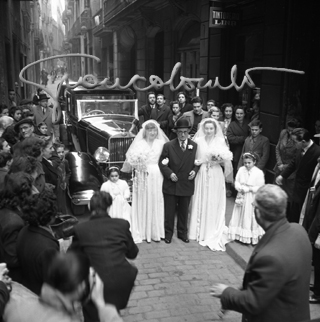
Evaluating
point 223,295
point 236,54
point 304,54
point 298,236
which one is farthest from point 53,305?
point 236,54

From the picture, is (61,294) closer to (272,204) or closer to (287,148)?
(272,204)

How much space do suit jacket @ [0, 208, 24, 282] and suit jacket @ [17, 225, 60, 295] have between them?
7 centimetres

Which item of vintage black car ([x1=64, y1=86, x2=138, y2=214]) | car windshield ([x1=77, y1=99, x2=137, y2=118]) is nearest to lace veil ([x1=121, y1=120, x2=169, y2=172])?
vintage black car ([x1=64, y1=86, x2=138, y2=214])

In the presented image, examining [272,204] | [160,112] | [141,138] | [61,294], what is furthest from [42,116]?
[61,294]

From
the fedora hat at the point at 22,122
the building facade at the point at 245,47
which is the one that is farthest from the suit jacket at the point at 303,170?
the fedora hat at the point at 22,122

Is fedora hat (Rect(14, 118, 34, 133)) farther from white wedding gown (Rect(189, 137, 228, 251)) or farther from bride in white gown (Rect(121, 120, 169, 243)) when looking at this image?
white wedding gown (Rect(189, 137, 228, 251))

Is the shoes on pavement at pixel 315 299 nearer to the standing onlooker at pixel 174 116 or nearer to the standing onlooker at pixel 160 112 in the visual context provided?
the standing onlooker at pixel 174 116

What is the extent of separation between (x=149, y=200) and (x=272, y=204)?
3717mm

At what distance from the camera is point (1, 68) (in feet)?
46.7

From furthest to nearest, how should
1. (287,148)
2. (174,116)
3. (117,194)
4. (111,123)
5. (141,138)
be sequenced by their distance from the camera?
1. (111,123)
2. (174,116)
3. (287,148)
4. (141,138)
5. (117,194)

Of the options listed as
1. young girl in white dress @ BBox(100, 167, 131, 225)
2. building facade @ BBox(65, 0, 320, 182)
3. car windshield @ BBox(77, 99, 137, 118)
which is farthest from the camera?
car windshield @ BBox(77, 99, 137, 118)

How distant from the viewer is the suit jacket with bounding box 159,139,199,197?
6.20 metres

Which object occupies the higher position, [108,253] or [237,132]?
[237,132]

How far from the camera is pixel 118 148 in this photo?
25.9ft
